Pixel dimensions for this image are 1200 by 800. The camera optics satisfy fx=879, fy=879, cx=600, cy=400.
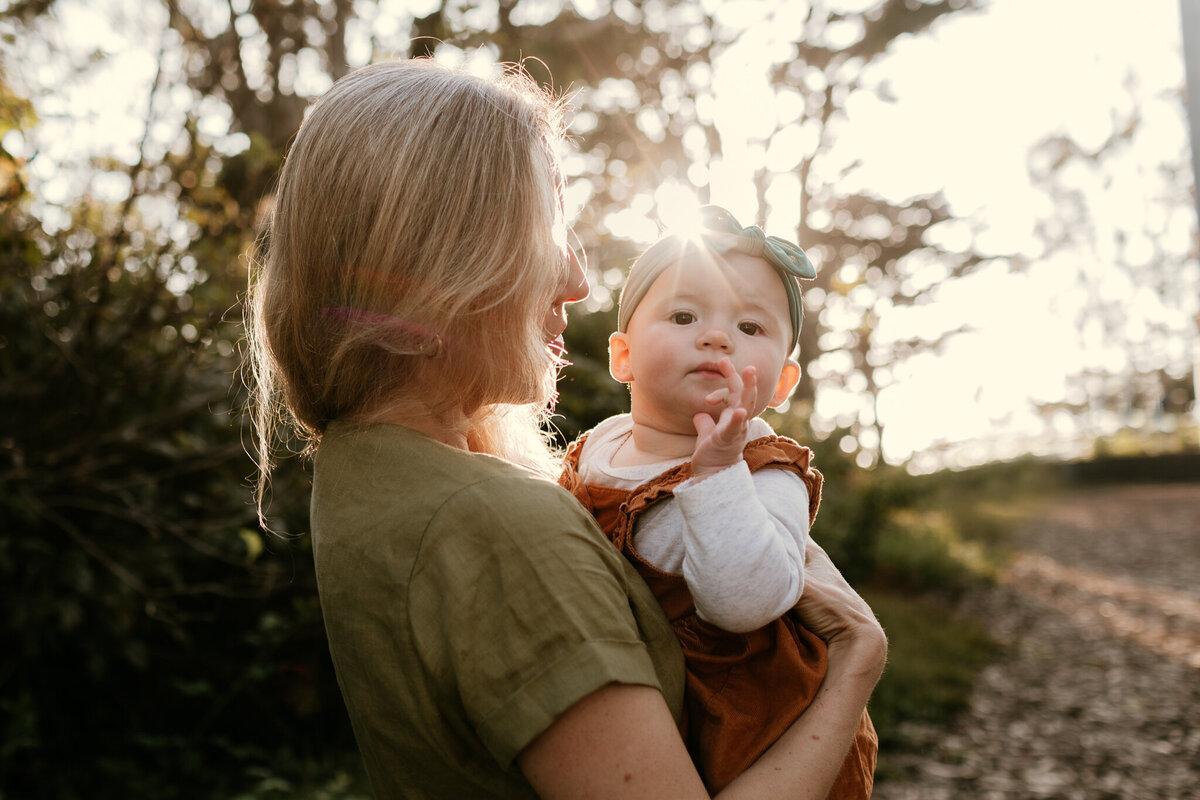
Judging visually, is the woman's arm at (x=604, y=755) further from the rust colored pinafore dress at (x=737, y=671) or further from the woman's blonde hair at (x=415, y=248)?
the woman's blonde hair at (x=415, y=248)

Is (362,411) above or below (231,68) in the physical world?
below

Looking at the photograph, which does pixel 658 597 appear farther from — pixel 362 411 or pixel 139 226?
pixel 139 226

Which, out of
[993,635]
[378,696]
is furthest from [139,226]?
[993,635]

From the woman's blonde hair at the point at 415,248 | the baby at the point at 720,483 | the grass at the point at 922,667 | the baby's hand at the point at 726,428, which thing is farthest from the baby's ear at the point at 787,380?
the grass at the point at 922,667

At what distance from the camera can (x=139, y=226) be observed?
4.68 metres

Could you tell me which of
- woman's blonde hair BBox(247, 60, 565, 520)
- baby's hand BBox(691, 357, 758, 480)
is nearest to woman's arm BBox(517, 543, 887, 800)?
baby's hand BBox(691, 357, 758, 480)

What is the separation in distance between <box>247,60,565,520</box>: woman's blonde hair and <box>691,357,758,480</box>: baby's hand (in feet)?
0.96

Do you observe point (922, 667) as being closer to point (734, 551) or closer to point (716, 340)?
point (716, 340)

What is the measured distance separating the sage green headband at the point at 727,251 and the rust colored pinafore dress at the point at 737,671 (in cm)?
34

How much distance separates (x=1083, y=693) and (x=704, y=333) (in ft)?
23.3

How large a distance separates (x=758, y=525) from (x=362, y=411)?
2.19 ft

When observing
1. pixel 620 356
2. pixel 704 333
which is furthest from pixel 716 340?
pixel 620 356

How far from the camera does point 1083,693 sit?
7152 mm

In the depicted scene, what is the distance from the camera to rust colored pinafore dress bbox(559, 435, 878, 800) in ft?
4.52
